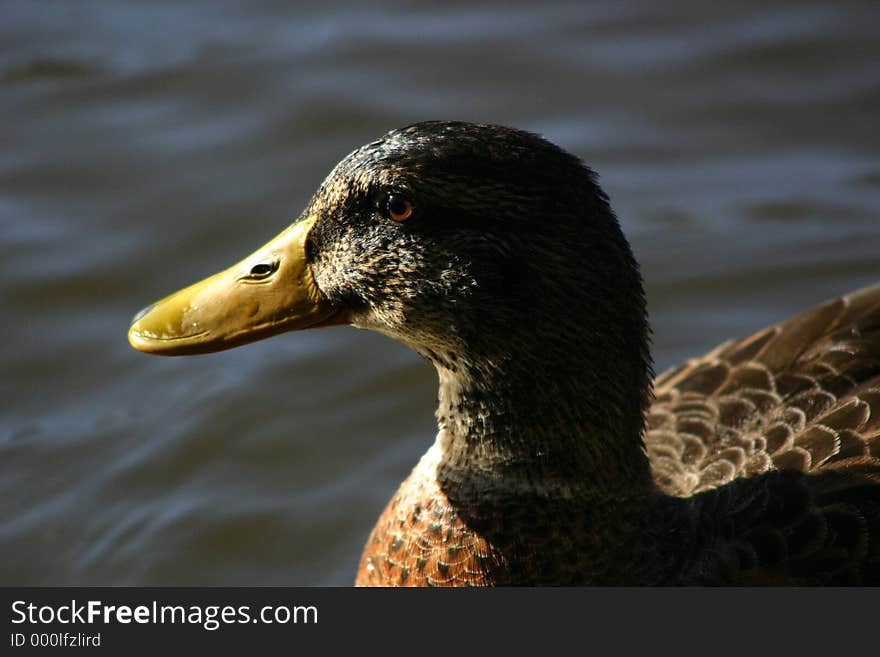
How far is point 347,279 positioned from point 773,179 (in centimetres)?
379

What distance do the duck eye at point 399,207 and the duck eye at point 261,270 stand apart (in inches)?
17.2

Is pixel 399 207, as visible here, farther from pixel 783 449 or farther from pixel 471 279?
pixel 783 449

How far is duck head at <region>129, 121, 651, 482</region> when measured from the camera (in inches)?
130

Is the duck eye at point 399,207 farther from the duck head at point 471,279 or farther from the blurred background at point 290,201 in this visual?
the blurred background at point 290,201

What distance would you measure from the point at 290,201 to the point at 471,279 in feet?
10.9

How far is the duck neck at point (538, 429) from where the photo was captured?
349 cm

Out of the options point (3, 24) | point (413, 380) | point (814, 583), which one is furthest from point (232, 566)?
point (3, 24)

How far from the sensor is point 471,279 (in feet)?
11.0

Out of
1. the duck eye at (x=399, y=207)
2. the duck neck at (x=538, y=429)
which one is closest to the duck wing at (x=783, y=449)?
the duck neck at (x=538, y=429)

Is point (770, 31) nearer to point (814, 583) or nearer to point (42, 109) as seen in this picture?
point (42, 109)

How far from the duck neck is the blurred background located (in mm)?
1587

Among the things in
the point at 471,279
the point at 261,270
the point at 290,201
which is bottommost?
the point at 471,279

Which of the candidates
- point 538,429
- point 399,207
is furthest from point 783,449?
point 399,207

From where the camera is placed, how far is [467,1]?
788 cm
